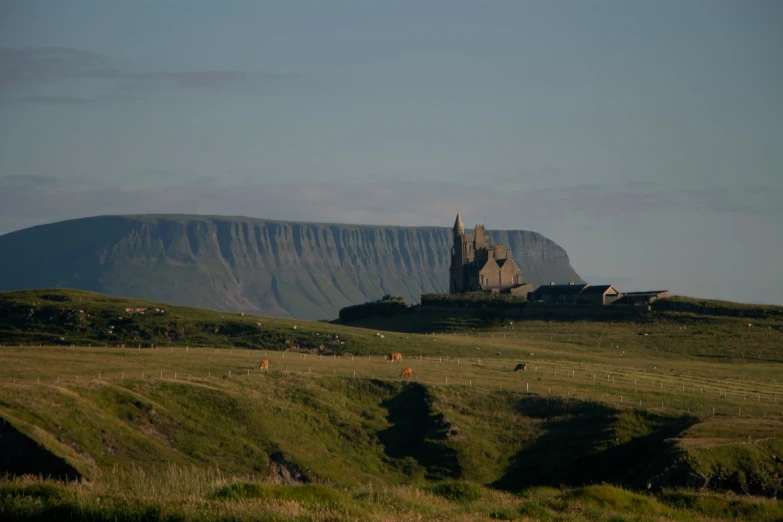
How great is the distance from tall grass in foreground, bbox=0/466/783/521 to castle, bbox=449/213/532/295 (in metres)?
115

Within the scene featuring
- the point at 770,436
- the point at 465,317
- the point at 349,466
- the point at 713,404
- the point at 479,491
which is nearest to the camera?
the point at 479,491

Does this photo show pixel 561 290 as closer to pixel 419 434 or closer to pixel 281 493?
pixel 419 434

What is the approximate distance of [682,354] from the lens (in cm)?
9038

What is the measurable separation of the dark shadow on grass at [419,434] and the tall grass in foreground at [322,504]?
2693 centimetres

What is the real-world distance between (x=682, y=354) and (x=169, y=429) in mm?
54575

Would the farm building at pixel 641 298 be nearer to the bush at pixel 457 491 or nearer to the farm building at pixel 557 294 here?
the farm building at pixel 557 294

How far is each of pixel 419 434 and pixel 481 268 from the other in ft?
294

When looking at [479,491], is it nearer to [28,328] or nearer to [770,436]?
[770,436]

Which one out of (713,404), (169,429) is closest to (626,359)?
(713,404)

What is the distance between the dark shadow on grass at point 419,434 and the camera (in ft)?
180

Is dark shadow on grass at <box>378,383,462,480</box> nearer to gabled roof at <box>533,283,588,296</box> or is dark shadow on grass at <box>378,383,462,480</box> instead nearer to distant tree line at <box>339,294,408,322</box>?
gabled roof at <box>533,283,588,296</box>

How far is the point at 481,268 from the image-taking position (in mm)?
147375

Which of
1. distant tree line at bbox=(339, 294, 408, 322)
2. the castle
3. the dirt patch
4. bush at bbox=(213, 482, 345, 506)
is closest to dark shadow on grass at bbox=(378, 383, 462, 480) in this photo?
the dirt patch

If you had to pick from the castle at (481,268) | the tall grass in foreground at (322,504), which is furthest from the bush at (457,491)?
the castle at (481,268)
